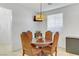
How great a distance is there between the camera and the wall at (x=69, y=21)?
155 centimetres

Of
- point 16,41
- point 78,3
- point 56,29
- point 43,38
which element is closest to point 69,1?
point 78,3

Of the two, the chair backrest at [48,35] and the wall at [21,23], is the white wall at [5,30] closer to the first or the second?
the wall at [21,23]

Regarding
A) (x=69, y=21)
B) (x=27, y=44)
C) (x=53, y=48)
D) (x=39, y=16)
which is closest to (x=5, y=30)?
(x=27, y=44)

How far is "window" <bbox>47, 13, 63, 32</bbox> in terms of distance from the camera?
5.42ft

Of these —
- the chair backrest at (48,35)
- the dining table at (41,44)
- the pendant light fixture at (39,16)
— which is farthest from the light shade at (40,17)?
the dining table at (41,44)

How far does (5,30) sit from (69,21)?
35.6 inches

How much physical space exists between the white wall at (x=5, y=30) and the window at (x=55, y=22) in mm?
548

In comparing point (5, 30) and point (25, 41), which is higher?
point (5, 30)

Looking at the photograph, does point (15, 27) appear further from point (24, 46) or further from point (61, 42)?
point (61, 42)

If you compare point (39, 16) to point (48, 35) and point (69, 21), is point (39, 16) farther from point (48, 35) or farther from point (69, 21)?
point (69, 21)

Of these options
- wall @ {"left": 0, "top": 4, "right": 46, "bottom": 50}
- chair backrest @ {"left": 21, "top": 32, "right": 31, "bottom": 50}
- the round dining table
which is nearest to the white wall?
wall @ {"left": 0, "top": 4, "right": 46, "bottom": 50}

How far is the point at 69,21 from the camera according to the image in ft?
5.50

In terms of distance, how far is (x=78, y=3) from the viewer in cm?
141

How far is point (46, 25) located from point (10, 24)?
50 centimetres
